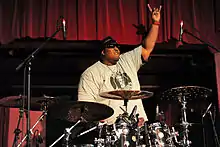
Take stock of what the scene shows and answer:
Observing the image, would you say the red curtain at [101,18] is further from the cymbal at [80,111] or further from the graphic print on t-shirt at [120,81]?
the cymbal at [80,111]

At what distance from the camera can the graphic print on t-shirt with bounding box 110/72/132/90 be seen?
13.4 ft

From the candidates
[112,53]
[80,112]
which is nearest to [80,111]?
[80,112]

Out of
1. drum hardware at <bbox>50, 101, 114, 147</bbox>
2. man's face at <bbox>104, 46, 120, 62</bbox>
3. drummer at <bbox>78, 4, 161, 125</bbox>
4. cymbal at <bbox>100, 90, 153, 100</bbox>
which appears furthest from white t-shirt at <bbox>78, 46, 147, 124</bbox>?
cymbal at <bbox>100, 90, 153, 100</bbox>

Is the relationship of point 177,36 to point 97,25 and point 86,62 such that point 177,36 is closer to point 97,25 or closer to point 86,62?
point 97,25

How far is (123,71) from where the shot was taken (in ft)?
13.9

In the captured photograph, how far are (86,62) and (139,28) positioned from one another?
5.27ft

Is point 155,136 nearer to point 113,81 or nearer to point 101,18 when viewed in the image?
point 113,81

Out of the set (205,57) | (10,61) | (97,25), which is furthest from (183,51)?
(10,61)

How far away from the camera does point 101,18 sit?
466 centimetres

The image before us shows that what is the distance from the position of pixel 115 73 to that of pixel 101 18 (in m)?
0.78

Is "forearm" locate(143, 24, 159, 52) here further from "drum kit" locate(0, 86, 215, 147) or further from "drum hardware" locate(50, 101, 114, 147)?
"drum hardware" locate(50, 101, 114, 147)

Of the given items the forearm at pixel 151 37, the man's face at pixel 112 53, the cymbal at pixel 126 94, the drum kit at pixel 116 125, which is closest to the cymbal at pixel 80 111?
the drum kit at pixel 116 125

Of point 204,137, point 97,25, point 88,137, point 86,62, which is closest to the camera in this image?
point 88,137

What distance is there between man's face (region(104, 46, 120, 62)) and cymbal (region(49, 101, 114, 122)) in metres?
0.72
